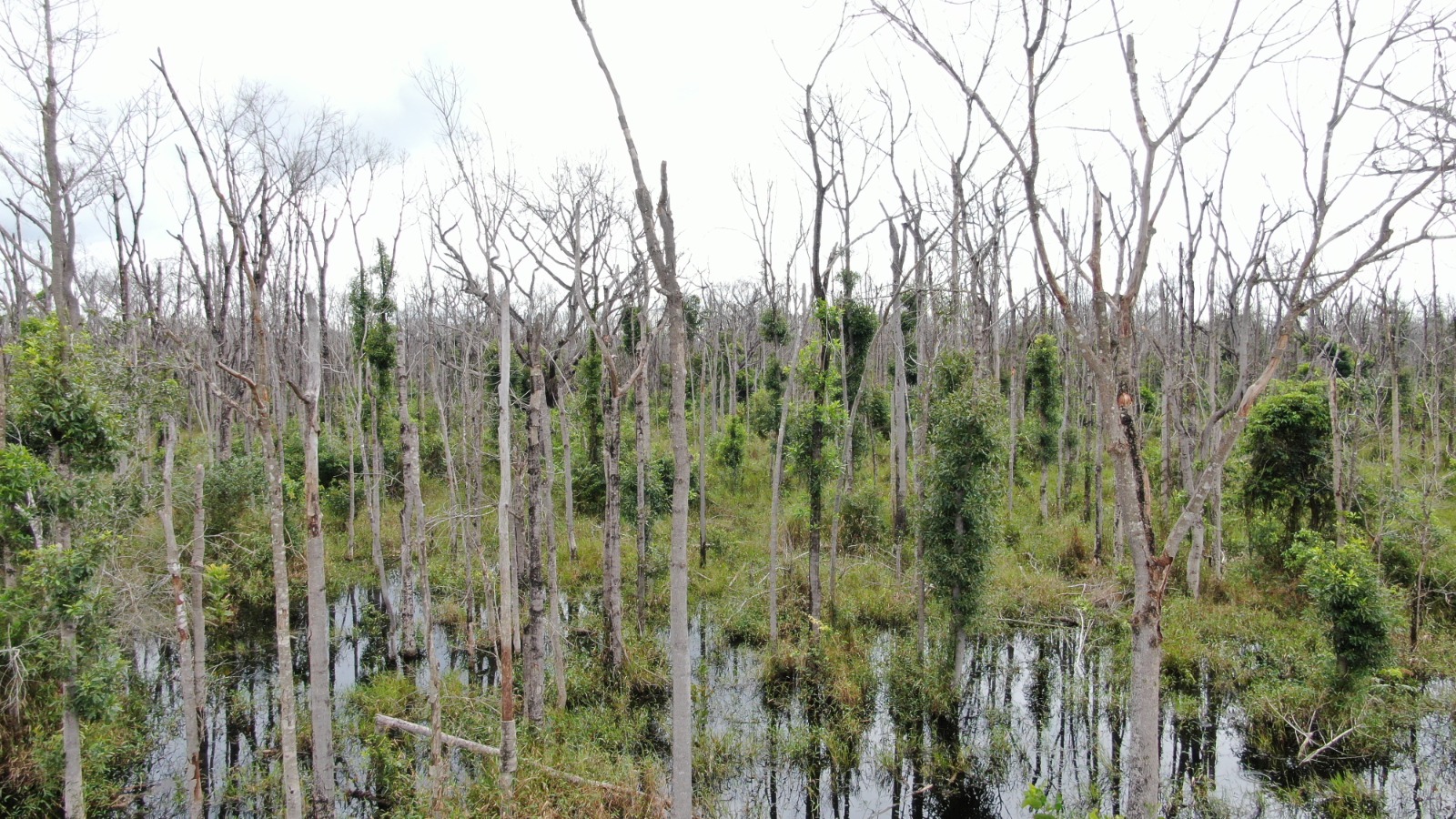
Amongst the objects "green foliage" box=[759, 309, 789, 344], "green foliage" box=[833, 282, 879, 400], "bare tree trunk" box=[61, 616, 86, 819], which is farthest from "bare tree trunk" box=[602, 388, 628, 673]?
"green foliage" box=[759, 309, 789, 344]

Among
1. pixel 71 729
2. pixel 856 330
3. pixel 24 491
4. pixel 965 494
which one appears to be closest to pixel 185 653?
pixel 71 729

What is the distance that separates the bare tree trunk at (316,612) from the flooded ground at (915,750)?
954mm

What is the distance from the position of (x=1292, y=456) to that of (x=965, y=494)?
355 inches

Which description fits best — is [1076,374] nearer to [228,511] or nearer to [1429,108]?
[1429,108]

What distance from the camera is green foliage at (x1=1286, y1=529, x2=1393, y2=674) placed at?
9594 millimetres

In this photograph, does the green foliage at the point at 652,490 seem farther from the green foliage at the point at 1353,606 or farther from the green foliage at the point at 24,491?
the green foliage at the point at 1353,606

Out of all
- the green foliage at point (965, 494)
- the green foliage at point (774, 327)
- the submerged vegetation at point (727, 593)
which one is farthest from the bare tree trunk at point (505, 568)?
the green foliage at point (774, 327)

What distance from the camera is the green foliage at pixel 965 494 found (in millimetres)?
11453

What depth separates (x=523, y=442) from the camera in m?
18.4

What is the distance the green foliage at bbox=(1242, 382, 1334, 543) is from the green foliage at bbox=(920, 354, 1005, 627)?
7822 mm

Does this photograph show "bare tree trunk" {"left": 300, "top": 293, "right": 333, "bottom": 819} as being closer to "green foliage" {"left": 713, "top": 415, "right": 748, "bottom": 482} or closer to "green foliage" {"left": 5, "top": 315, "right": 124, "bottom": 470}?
"green foliage" {"left": 5, "top": 315, "right": 124, "bottom": 470}

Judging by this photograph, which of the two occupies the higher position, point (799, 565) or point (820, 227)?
point (820, 227)

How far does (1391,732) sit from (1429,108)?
956 cm

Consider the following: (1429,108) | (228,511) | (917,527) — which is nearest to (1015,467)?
(917,527)
